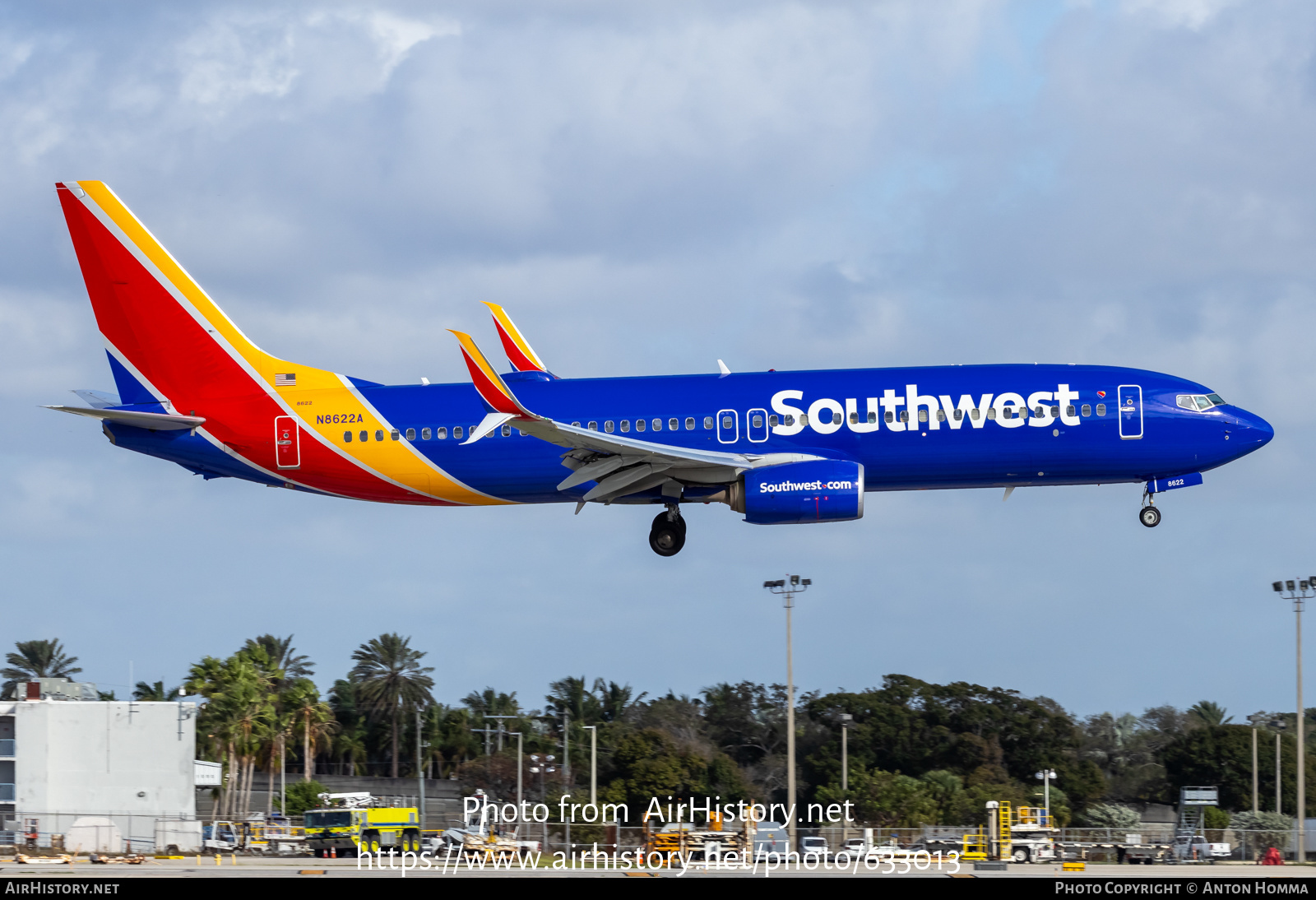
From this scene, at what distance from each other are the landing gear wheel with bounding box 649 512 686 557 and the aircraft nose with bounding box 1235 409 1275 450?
16.1 metres

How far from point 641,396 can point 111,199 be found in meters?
18.9

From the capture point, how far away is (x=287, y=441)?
44750mm

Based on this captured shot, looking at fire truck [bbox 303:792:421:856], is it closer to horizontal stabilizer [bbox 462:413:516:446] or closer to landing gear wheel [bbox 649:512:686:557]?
landing gear wheel [bbox 649:512:686:557]

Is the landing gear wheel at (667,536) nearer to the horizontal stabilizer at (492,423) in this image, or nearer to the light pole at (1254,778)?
the horizontal stabilizer at (492,423)

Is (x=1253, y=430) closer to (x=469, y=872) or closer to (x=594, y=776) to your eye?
(x=469, y=872)

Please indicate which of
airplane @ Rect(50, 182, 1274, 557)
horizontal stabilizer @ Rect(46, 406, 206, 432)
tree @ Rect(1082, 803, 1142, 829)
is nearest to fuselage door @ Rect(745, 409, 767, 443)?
airplane @ Rect(50, 182, 1274, 557)

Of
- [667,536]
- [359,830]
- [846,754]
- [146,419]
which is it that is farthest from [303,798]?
[667,536]

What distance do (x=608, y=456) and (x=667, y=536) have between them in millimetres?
3948

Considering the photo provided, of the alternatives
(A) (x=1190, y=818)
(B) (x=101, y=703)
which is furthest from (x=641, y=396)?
(A) (x=1190, y=818)

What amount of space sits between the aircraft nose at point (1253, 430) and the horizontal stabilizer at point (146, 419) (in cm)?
3034

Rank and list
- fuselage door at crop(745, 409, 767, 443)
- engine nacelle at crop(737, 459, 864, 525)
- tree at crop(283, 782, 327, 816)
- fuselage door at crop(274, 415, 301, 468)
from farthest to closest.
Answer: tree at crop(283, 782, 327, 816) → fuselage door at crop(274, 415, 301, 468) → fuselage door at crop(745, 409, 767, 443) → engine nacelle at crop(737, 459, 864, 525)

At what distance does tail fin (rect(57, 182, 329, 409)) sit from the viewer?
45.8 meters

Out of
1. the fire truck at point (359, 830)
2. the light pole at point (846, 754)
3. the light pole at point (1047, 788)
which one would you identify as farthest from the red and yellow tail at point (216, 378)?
the light pole at point (846, 754)

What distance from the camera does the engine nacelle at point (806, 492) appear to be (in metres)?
40.7
